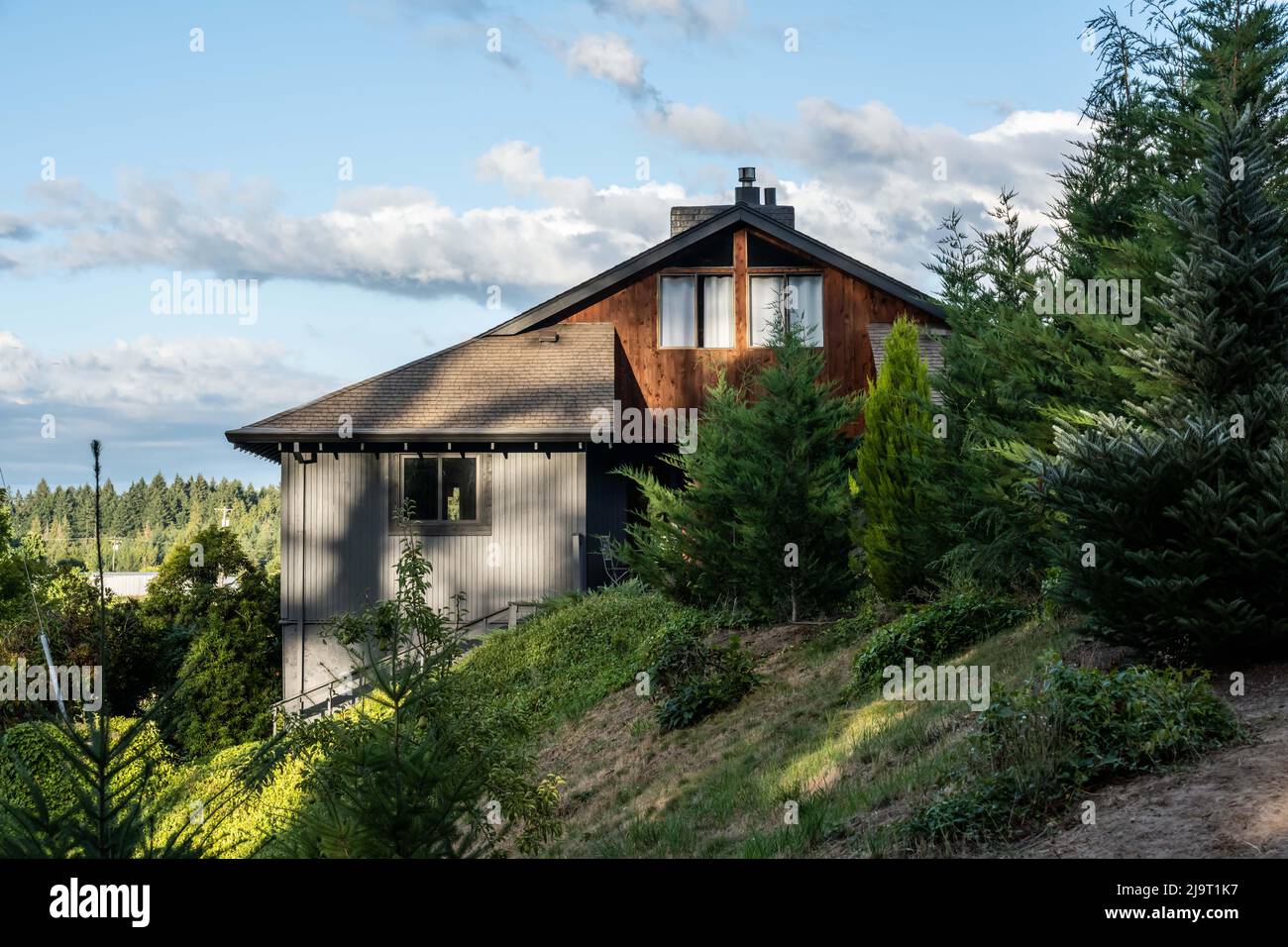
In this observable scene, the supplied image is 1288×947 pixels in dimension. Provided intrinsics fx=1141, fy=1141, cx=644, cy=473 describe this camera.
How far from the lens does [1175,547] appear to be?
30.6 feet

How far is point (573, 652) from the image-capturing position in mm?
18609

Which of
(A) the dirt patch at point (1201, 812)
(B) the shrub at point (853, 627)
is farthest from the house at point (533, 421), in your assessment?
(A) the dirt patch at point (1201, 812)

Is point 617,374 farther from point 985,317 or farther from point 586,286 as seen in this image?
point 985,317

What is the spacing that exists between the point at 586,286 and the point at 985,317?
10.1m

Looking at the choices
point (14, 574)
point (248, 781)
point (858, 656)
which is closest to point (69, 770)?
point (248, 781)

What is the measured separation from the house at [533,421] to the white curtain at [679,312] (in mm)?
26

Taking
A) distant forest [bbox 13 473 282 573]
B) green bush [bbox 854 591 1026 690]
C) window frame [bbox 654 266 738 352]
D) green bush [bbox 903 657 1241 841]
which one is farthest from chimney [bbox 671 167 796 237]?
A: distant forest [bbox 13 473 282 573]

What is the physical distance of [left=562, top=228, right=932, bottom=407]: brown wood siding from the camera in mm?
24562

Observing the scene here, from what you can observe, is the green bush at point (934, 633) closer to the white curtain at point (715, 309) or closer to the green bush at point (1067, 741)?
the green bush at point (1067, 741)

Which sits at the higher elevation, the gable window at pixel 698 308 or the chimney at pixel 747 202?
the chimney at pixel 747 202

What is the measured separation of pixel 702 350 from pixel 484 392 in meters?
4.86

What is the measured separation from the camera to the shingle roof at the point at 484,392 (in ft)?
72.4

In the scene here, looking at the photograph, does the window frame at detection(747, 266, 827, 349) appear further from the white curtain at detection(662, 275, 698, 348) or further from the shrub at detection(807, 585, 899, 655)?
the shrub at detection(807, 585, 899, 655)

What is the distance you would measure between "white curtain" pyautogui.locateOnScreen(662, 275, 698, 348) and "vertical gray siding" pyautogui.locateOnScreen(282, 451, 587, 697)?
4030mm
